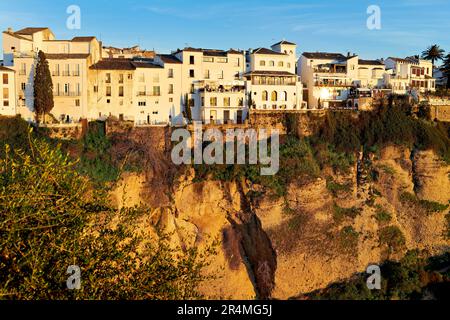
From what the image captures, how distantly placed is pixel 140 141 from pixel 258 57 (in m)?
12.3

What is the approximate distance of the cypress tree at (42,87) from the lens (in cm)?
3519

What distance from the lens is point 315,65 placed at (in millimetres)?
44719

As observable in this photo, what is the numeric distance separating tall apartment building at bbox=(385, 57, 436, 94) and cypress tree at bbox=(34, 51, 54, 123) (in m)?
27.6

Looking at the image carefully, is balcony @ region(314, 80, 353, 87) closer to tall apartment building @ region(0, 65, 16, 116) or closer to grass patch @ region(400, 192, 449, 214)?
grass patch @ region(400, 192, 449, 214)

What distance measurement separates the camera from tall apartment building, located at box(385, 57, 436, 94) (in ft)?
154

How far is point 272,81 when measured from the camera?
41.2 m

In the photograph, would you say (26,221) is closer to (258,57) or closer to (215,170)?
(215,170)

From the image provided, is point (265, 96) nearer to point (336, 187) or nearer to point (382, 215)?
point (336, 187)

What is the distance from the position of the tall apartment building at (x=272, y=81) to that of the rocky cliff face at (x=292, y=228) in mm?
7689

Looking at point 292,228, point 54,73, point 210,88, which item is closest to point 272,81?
point 210,88

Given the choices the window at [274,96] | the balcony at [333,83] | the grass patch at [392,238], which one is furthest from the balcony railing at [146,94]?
the grass patch at [392,238]

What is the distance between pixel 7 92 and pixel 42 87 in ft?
7.18

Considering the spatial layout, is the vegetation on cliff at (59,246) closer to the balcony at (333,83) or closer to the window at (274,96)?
the window at (274,96)
